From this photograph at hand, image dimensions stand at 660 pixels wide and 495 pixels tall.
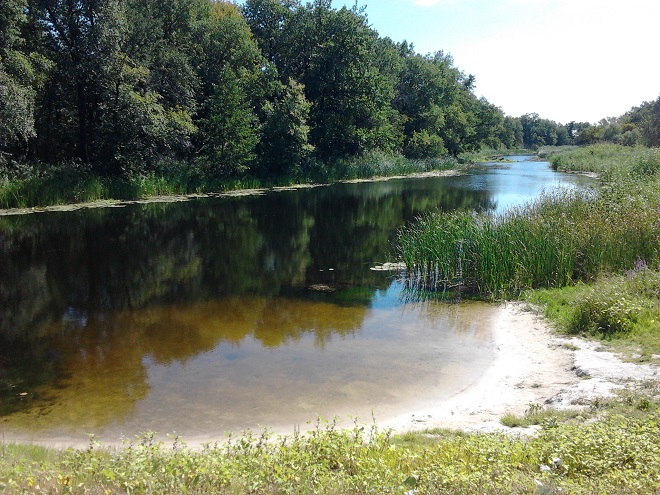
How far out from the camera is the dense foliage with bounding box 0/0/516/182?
34906mm

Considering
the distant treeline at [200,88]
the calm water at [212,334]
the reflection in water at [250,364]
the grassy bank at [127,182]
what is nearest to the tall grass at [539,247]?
the calm water at [212,334]

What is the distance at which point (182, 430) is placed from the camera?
25.4ft

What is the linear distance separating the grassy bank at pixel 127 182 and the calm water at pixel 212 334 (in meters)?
7.59

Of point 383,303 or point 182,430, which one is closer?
point 182,430

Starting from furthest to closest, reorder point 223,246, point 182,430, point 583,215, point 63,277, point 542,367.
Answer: point 223,246 → point 63,277 → point 583,215 → point 542,367 → point 182,430

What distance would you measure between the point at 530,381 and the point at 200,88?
143 feet

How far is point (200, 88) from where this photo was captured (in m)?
47.0

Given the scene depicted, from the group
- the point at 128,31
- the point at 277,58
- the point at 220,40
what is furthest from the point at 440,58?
the point at 128,31

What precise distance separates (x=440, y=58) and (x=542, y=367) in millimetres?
86412

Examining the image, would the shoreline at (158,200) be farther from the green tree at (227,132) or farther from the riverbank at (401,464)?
the riverbank at (401,464)

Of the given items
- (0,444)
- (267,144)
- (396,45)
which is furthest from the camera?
(396,45)

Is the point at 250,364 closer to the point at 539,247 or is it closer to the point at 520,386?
the point at 520,386

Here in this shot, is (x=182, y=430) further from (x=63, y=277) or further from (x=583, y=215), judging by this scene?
(x=583, y=215)

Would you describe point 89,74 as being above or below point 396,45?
below
